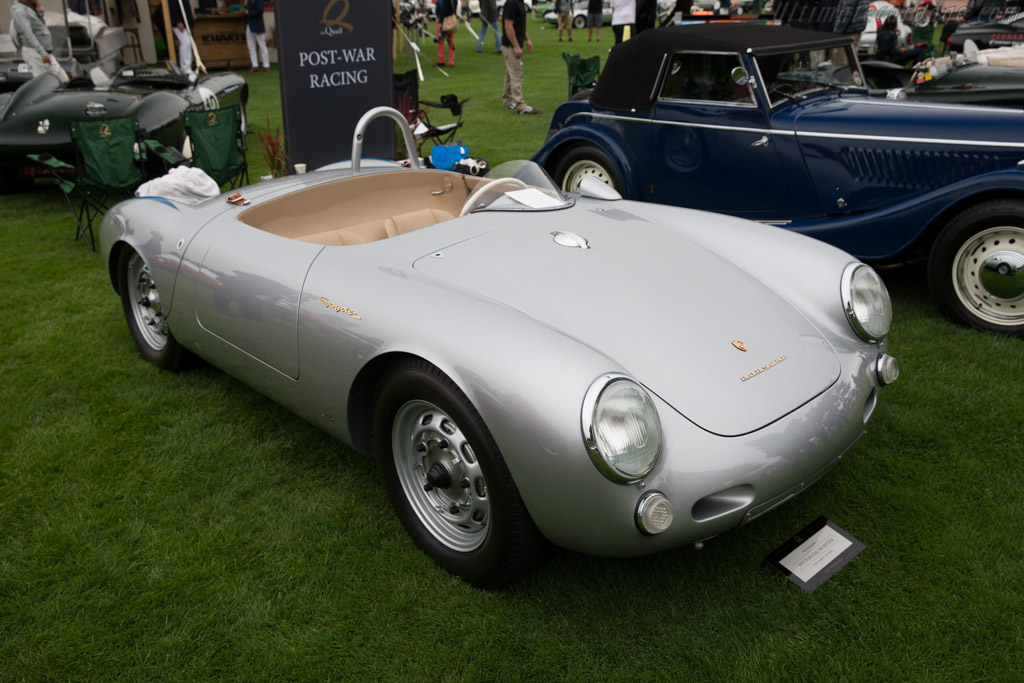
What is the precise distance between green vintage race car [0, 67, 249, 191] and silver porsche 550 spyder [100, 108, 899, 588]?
14.3 feet

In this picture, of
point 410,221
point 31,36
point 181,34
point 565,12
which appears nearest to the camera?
point 410,221

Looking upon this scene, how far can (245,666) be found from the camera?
2.19 metres

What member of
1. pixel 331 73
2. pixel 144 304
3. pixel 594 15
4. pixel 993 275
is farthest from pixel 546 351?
pixel 594 15

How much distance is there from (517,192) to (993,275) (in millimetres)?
2741

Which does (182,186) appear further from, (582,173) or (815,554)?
(815,554)

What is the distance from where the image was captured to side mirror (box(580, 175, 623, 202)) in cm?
352

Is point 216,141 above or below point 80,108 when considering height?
below

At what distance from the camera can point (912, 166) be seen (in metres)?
4.42

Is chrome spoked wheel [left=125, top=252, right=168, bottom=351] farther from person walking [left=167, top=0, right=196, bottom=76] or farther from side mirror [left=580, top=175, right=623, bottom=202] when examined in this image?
person walking [left=167, top=0, right=196, bottom=76]

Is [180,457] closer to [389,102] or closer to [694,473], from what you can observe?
[694,473]

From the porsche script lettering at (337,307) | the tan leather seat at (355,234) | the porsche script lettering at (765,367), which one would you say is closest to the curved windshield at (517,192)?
the tan leather seat at (355,234)

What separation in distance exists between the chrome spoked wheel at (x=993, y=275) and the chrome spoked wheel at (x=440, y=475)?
3.12m

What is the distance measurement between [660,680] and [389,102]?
5.60 metres

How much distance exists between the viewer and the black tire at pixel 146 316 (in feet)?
12.4
